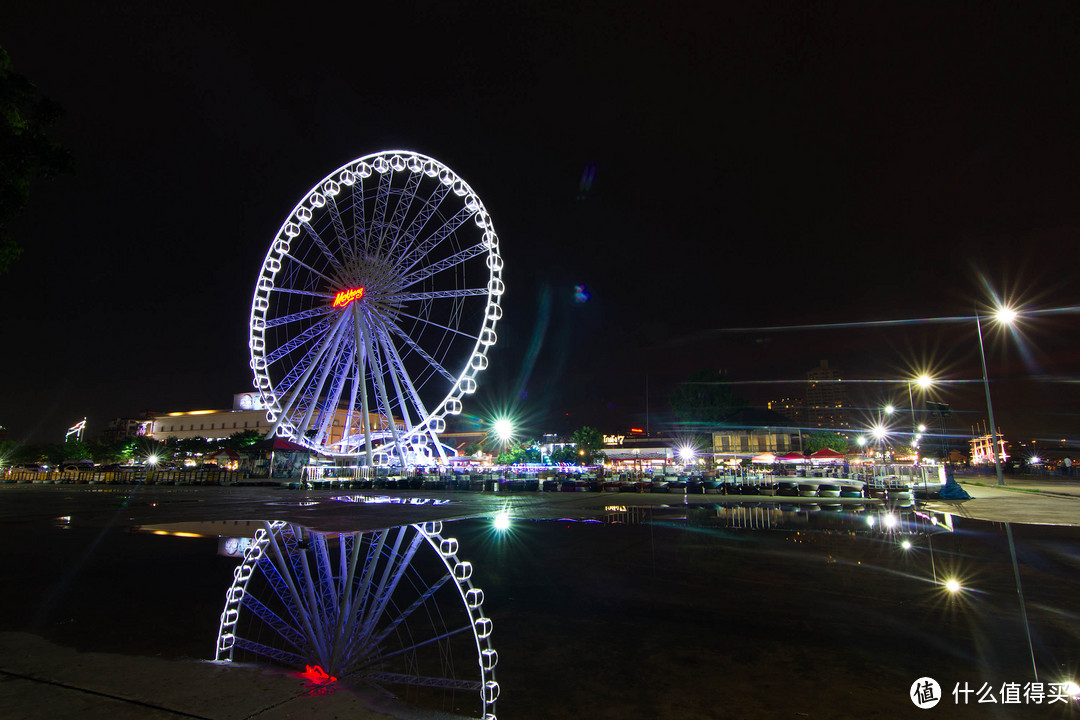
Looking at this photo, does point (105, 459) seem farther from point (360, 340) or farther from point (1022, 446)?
point (1022, 446)

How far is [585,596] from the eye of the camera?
20.0ft

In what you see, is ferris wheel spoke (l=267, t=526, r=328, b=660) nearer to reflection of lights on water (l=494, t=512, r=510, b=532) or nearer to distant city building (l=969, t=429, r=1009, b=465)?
reflection of lights on water (l=494, t=512, r=510, b=532)

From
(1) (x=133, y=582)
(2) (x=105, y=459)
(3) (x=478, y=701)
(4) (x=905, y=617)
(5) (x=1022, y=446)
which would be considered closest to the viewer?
(3) (x=478, y=701)

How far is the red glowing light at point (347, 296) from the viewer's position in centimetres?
3303

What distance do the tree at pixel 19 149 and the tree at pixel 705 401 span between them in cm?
6404

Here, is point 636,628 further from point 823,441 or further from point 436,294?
point 823,441

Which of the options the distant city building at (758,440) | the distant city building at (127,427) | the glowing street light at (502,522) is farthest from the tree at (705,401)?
the distant city building at (127,427)

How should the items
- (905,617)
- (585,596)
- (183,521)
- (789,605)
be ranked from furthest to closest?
(183,521), (585,596), (789,605), (905,617)

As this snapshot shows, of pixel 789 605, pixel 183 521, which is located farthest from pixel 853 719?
pixel 183 521

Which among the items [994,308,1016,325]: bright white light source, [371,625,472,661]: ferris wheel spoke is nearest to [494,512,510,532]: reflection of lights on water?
[371,625,472,661]: ferris wheel spoke

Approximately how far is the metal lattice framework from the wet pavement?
21 centimetres

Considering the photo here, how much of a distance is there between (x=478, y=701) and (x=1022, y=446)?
24854cm

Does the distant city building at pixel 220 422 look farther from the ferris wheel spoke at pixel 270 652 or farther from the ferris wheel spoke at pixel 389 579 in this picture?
the ferris wheel spoke at pixel 270 652

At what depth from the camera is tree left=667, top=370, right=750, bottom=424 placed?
65.6m
